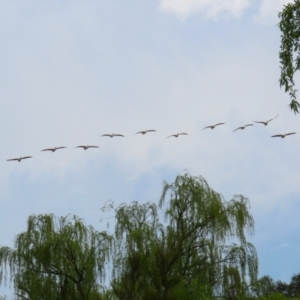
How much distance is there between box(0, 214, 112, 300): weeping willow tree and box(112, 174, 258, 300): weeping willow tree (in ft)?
1.99

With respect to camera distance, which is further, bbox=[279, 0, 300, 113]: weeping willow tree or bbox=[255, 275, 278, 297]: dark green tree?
bbox=[255, 275, 278, 297]: dark green tree

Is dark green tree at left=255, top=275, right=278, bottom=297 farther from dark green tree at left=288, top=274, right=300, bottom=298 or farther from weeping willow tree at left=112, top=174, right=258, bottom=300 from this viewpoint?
dark green tree at left=288, top=274, right=300, bottom=298

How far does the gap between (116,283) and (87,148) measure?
392 centimetres

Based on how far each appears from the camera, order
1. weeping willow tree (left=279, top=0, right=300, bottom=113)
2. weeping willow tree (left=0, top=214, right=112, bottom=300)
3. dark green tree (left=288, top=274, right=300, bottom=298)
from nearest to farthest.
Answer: weeping willow tree (left=279, top=0, right=300, bottom=113) → weeping willow tree (left=0, top=214, right=112, bottom=300) → dark green tree (left=288, top=274, right=300, bottom=298)

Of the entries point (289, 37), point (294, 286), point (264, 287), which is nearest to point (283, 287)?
point (294, 286)

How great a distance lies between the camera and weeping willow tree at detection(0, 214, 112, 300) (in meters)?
18.0

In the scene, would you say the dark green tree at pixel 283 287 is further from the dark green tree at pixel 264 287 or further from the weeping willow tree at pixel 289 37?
the weeping willow tree at pixel 289 37

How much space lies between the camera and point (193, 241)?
61.8ft

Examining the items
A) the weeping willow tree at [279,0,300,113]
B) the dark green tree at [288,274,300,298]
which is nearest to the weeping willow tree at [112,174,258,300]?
the weeping willow tree at [279,0,300,113]

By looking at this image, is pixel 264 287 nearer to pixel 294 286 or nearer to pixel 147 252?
pixel 147 252

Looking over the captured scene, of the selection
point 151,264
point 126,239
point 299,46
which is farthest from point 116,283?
point 299,46

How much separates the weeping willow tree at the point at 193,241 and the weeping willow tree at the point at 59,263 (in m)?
0.61

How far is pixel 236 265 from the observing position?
61.6ft

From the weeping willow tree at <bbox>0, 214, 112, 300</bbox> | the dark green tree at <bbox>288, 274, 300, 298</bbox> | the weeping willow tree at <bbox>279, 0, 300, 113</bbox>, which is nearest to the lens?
the weeping willow tree at <bbox>279, 0, 300, 113</bbox>
